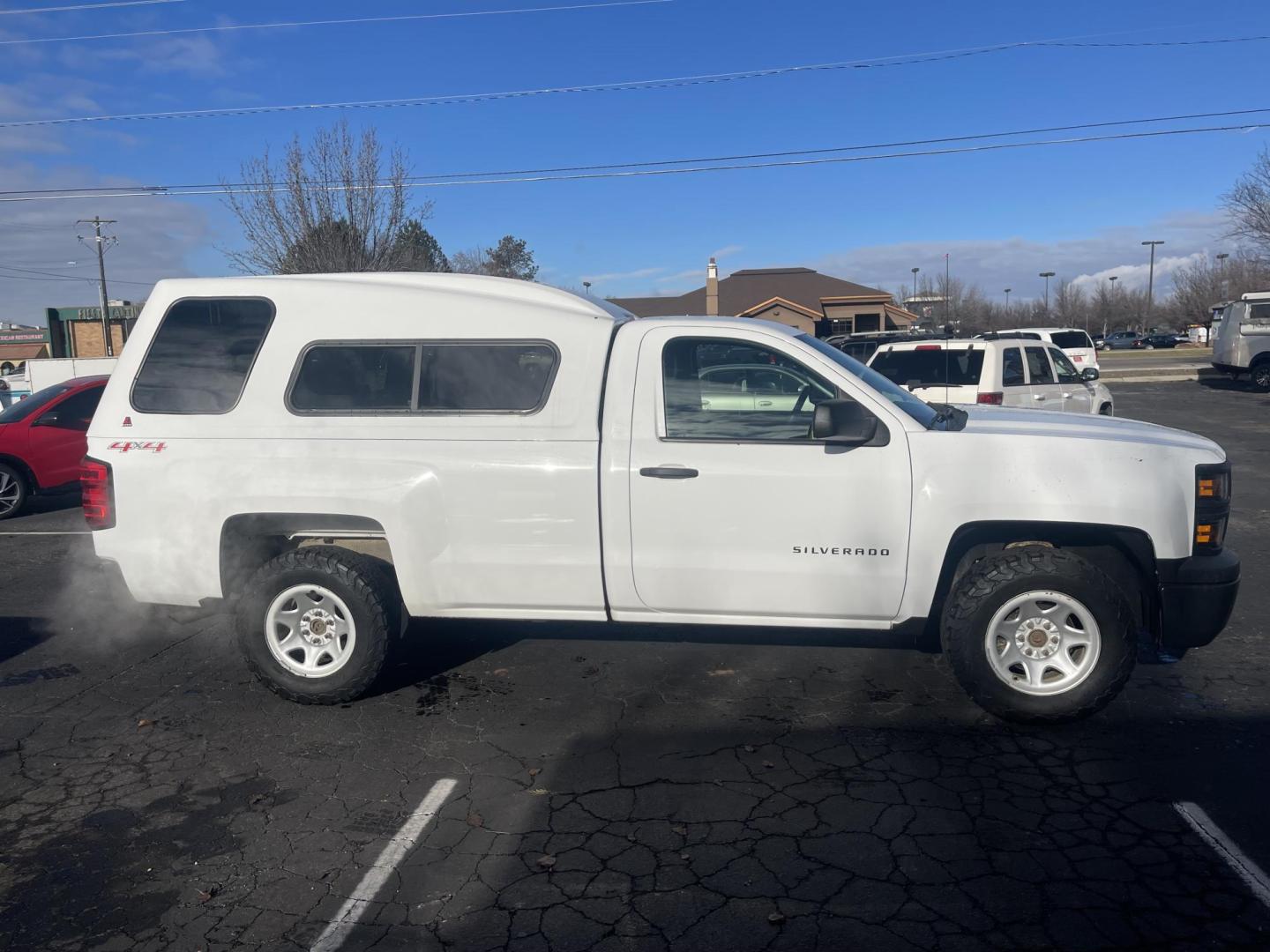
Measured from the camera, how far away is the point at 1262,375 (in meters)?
26.6

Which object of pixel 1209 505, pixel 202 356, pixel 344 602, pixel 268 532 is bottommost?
pixel 344 602

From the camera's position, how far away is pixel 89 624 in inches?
280

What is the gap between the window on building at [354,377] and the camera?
207 inches

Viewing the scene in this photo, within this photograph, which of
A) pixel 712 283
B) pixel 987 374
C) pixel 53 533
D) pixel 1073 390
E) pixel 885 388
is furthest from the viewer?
pixel 712 283

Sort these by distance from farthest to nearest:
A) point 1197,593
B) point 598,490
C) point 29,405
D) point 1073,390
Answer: point 1073,390 → point 29,405 → point 598,490 → point 1197,593

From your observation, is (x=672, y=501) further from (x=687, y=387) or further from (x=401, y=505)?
(x=401, y=505)

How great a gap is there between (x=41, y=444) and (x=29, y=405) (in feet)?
2.14

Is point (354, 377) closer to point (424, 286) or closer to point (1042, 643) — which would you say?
point (424, 286)

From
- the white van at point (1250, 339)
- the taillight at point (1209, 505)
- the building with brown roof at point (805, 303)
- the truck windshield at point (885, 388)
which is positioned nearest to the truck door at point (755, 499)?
the truck windshield at point (885, 388)

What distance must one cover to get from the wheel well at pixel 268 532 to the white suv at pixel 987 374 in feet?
29.5

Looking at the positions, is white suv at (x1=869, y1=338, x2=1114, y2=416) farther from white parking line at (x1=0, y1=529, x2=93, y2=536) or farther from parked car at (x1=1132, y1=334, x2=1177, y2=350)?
parked car at (x1=1132, y1=334, x2=1177, y2=350)

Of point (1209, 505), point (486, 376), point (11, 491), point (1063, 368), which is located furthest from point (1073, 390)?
point (11, 491)

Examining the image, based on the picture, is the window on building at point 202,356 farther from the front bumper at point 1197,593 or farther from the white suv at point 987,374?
the white suv at point 987,374

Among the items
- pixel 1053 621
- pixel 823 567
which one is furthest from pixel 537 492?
pixel 1053 621
